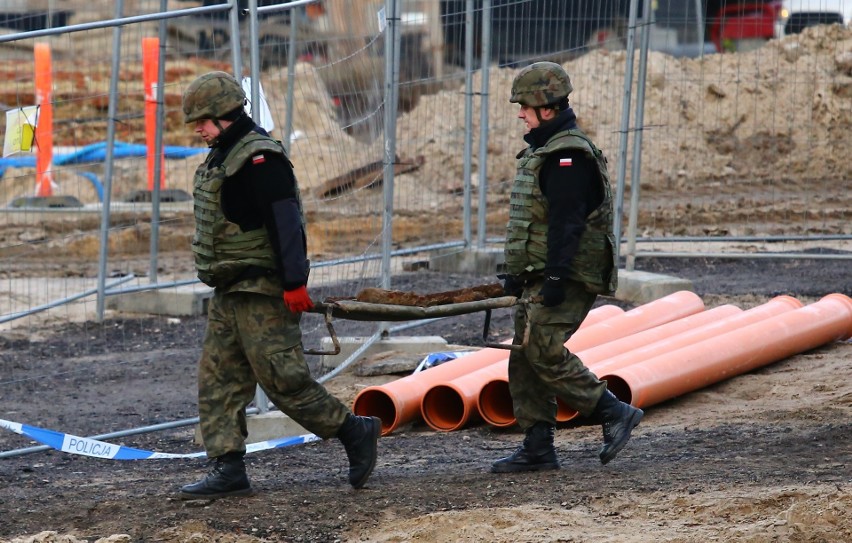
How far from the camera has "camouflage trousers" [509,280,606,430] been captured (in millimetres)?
6004

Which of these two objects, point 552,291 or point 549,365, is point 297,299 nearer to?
point 552,291

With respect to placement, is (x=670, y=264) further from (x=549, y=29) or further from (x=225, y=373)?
(x=225, y=373)

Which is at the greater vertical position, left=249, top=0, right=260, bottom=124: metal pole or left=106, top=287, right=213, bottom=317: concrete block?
left=249, top=0, right=260, bottom=124: metal pole

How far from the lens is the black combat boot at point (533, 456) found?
20.5 ft

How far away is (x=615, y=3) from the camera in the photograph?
13406 millimetres

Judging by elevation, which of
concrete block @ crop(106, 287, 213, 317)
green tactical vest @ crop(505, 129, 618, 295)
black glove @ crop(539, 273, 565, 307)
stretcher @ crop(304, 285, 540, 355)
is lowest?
concrete block @ crop(106, 287, 213, 317)

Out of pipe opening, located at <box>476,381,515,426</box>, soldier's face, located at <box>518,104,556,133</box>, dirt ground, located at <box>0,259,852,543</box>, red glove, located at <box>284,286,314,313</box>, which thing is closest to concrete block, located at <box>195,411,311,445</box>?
dirt ground, located at <box>0,259,852,543</box>

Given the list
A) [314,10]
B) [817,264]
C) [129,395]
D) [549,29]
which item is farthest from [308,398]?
[817,264]

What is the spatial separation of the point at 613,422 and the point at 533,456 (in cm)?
43

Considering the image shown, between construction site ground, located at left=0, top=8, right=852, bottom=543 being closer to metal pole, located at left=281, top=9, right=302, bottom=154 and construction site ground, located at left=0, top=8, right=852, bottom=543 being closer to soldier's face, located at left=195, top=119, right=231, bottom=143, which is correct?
metal pole, located at left=281, top=9, right=302, bottom=154

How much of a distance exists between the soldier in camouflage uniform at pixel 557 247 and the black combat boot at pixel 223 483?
1253 millimetres

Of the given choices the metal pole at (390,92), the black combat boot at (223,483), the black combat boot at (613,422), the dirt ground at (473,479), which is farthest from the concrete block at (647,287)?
the black combat boot at (223,483)

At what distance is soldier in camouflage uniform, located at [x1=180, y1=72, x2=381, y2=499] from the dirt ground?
328 millimetres

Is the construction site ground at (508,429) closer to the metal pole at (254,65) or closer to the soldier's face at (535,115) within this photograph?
the soldier's face at (535,115)
